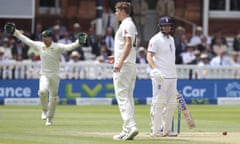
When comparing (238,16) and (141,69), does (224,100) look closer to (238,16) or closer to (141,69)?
(141,69)

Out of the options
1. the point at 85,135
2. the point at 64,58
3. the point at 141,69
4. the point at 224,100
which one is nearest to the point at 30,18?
the point at 64,58

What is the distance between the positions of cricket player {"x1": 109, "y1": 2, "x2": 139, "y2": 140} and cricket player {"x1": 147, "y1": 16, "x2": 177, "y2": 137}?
76cm

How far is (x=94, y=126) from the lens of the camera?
56.7 feet

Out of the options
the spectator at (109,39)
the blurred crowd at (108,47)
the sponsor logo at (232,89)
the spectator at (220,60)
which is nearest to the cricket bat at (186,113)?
the sponsor logo at (232,89)

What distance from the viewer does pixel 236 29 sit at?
114ft

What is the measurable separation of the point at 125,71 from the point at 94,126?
3714mm

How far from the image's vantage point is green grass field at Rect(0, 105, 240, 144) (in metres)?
14.0

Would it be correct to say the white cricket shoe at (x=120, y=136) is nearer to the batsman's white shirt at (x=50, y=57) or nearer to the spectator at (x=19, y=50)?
the batsman's white shirt at (x=50, y=57)

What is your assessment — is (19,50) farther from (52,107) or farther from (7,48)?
(52,107)

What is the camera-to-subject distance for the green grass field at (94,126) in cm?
1397

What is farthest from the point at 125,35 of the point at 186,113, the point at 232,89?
the point at 232,89

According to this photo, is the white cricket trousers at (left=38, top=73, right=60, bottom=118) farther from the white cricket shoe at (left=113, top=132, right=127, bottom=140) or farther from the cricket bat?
the white cricket shoe at (left=113, top=132, right=127, bottom=140)

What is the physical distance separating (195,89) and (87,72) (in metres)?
3.27

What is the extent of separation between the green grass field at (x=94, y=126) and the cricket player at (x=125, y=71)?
274 mm
